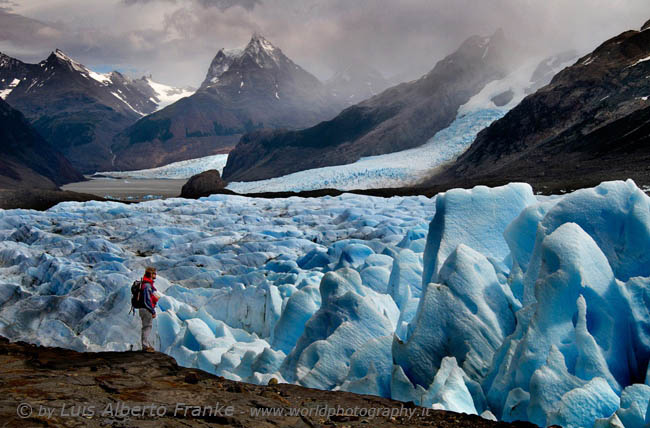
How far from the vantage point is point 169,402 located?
442cm

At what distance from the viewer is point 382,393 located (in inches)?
215

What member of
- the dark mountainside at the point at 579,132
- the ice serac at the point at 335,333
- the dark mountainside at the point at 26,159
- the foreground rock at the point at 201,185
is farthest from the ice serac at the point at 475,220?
the dark mountainside at the point at 26,159

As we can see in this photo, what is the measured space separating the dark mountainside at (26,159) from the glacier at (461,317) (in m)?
90.3

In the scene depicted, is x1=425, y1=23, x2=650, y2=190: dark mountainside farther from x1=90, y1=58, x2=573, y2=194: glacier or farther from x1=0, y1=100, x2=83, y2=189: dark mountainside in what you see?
x1=0, y1=100, x2=83, y2=189: dark mountainside

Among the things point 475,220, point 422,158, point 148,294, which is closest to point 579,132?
point 422,158

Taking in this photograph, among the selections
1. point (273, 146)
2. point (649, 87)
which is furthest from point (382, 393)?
point (273, 146)

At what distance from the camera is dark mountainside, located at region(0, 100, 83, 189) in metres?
93.3

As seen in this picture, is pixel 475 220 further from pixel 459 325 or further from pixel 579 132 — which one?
pixel 579 132

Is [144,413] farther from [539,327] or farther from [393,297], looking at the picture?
[393,297]

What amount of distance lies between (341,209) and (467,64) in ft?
219

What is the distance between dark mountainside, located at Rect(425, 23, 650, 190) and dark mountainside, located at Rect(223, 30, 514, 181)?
23.2 meters

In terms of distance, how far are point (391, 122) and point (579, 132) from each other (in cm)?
3983

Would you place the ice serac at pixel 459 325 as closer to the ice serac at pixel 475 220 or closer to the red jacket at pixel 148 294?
the ice serac at pixel 475 220

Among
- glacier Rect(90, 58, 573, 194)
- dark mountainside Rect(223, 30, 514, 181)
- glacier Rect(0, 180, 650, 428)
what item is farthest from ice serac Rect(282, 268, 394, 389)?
dark mountainside Rect(223, 30, 514, 181)
